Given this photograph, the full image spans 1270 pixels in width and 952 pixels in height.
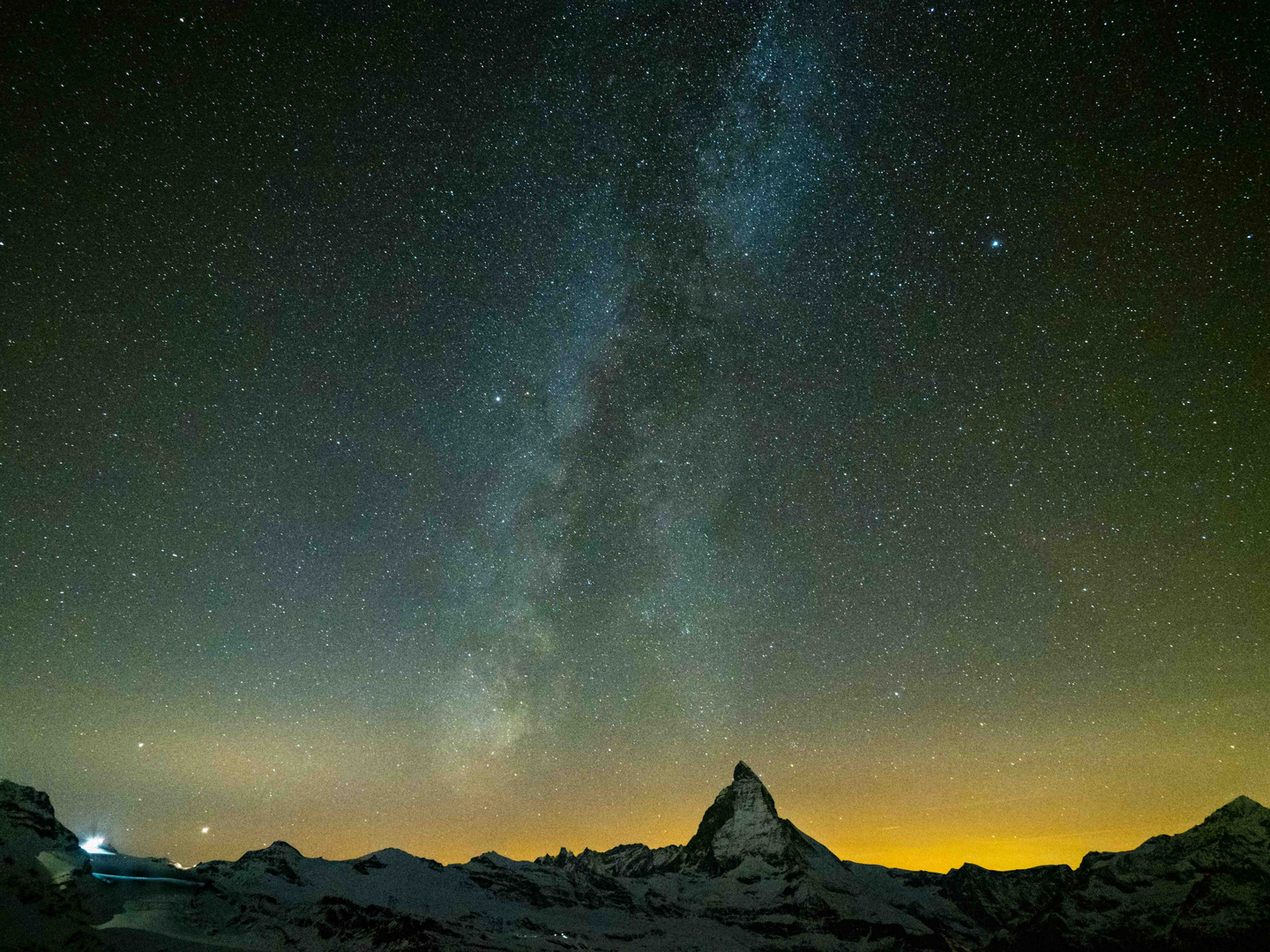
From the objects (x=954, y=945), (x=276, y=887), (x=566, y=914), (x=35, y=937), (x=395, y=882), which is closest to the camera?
(x=35, y=937)

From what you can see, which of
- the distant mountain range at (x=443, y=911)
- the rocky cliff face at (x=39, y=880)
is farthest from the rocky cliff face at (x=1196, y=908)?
the rocky cliff face at (x=39, y=880)

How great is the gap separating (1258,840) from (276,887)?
846 ft

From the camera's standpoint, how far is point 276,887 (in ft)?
443

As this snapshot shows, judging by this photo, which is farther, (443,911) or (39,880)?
(443,911)

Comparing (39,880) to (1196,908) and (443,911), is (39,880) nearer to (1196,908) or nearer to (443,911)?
(443,911)

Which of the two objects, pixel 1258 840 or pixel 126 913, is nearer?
pixel 126 913

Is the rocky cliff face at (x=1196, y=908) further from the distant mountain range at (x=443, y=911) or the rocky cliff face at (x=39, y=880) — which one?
the rocky cliff face at (x=39, y=880)

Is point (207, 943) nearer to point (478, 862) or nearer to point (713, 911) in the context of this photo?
point (478, 862)

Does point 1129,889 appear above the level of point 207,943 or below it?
above

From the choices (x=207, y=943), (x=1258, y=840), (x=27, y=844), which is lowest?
(x=207, y=943)

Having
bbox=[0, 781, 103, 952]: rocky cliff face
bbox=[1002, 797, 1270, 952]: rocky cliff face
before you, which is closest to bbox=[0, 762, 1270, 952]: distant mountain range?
bbox=[0, 781, 103, 952]: rocky cliff face

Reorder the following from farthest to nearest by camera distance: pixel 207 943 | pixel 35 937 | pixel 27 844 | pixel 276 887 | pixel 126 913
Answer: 1. pixel 276 887
2. pixel 207 943
3. pixel 126 913
4. pixel 27 844
5. pixel 35 937

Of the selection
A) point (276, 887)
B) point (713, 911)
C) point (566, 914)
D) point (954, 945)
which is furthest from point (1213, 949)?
point (276, 887)

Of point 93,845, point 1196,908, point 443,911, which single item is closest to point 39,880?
point 93,845
